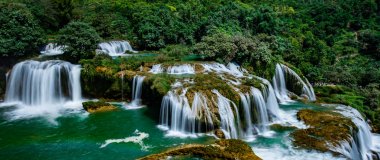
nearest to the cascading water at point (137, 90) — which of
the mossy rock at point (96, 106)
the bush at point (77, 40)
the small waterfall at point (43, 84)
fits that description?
the mossy rock at point (96, 106)

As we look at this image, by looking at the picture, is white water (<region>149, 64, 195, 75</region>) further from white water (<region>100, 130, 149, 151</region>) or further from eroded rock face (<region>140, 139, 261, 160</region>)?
Answer: eroded rock face (<region>140, 139, 261, 160</region>)

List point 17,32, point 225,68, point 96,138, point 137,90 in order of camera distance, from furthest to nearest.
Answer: point 225,68 → point 17,32 → point 137,90 → point 96,138

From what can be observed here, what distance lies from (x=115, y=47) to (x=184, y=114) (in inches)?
567

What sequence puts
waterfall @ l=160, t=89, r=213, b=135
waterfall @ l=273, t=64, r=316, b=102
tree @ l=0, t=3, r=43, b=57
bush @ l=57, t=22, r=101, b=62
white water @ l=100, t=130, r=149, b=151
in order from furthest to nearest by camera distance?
1. waterfall @ l=273, t=64, r=316, b=102
2. bush @ l=57, t=22, r=101, b=62
3. tree @ l=0, t=3, r=43, b=57
4. waterfall @ l=160, t=89, r=213, b=135
5. white water @ l=100, t=130, r=149, b=151

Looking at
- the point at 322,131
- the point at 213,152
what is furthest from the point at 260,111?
the point at 213,152

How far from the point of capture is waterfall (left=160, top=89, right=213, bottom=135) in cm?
1633

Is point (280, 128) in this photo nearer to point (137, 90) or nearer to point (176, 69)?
point (176, 69)

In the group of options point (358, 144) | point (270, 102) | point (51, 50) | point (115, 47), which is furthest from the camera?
point (115, 47)

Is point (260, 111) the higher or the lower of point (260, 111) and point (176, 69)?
the lower

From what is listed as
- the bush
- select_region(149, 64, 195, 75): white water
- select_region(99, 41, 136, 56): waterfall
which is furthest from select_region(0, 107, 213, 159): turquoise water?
select_region(99, 41, 136, 56): waterfall

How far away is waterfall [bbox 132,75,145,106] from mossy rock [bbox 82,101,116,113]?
1.33 meters

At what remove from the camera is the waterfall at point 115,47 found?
2793 cm

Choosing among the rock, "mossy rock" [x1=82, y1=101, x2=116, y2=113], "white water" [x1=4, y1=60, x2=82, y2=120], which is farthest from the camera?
"white water" [x1=4, y1=60, x2=82, y2=120]

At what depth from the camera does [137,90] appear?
66.8 ft
